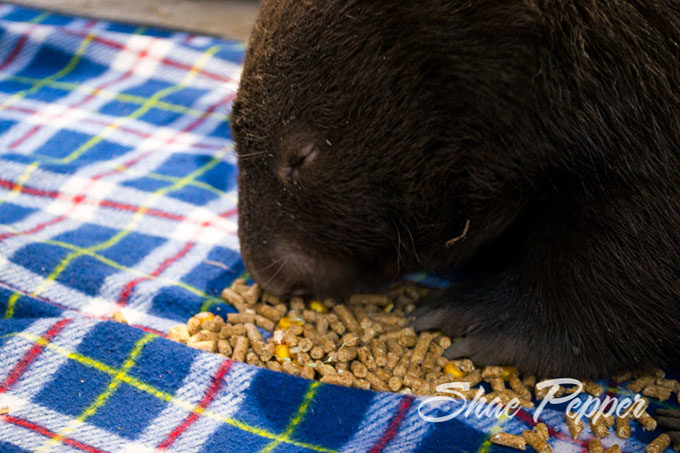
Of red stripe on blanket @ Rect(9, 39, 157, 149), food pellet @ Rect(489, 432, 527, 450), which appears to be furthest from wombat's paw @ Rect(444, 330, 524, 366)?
red stripe on blanket @ Rect(9, 39, 157, 149)

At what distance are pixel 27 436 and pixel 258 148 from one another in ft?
2.94

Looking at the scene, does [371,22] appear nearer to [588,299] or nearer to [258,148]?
[258,148]

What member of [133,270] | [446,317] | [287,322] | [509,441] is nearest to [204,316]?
[287,322]

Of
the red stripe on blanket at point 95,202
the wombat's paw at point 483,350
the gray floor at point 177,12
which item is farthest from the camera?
the gray floor at point 177,12

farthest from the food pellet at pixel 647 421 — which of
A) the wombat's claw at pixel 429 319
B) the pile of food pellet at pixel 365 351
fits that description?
the wombat's claw at pixel 429 319

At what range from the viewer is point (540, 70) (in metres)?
1.60

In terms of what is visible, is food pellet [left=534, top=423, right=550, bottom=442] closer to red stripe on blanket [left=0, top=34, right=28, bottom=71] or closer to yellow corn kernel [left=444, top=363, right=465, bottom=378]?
yellow corn kernel [left=444, top=363, right=465, bottom=378]

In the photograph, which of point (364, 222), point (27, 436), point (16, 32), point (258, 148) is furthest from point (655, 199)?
point (16, 32)

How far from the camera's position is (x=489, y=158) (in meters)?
1.70

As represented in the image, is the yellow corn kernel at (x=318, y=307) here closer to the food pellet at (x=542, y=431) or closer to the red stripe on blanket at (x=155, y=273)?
the red stripe on blanket at (x=155, y=273)

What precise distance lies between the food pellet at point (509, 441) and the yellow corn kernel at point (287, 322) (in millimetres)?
685

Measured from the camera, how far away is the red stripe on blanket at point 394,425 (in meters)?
1.68

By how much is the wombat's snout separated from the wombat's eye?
215 millimetres

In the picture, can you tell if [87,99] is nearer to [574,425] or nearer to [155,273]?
[155,273]
